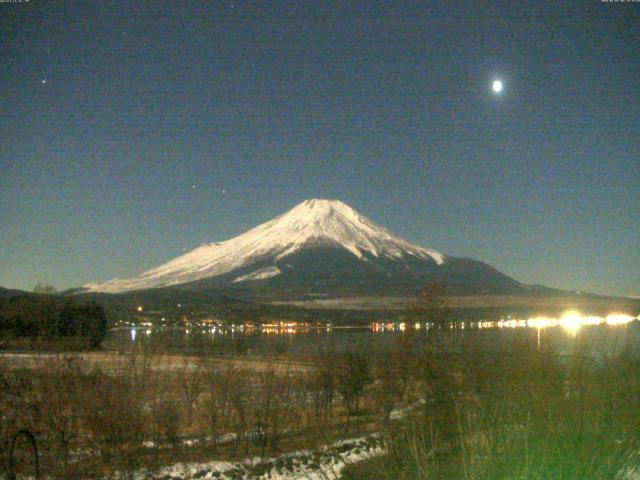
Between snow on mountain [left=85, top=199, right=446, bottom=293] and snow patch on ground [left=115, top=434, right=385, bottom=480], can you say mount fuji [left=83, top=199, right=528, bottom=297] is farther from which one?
snow patch on ground [left=115, top=434, right=385, bottom=480]

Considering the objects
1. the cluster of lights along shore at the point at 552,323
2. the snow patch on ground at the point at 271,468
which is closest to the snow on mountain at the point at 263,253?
the cluster of lights along shore at the point at 552,323

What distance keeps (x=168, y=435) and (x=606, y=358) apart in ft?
18.6

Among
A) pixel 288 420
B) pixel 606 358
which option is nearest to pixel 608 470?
pixel 606 358

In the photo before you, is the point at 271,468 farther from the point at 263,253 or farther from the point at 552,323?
the point at 263,253

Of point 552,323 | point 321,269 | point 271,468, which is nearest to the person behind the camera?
point 271,468

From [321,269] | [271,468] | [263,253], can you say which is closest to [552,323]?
[271,468]

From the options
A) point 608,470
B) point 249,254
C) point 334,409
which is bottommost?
point 334,409

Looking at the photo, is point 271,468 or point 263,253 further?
point 263,253

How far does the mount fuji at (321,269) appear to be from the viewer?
150 metres

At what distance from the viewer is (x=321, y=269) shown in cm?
16888

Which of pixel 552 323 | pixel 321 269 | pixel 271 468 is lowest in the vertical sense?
pixel 271 468

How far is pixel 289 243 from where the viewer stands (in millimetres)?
188375

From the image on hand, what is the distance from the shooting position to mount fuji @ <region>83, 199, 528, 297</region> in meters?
150

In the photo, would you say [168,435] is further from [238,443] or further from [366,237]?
[366,237]
